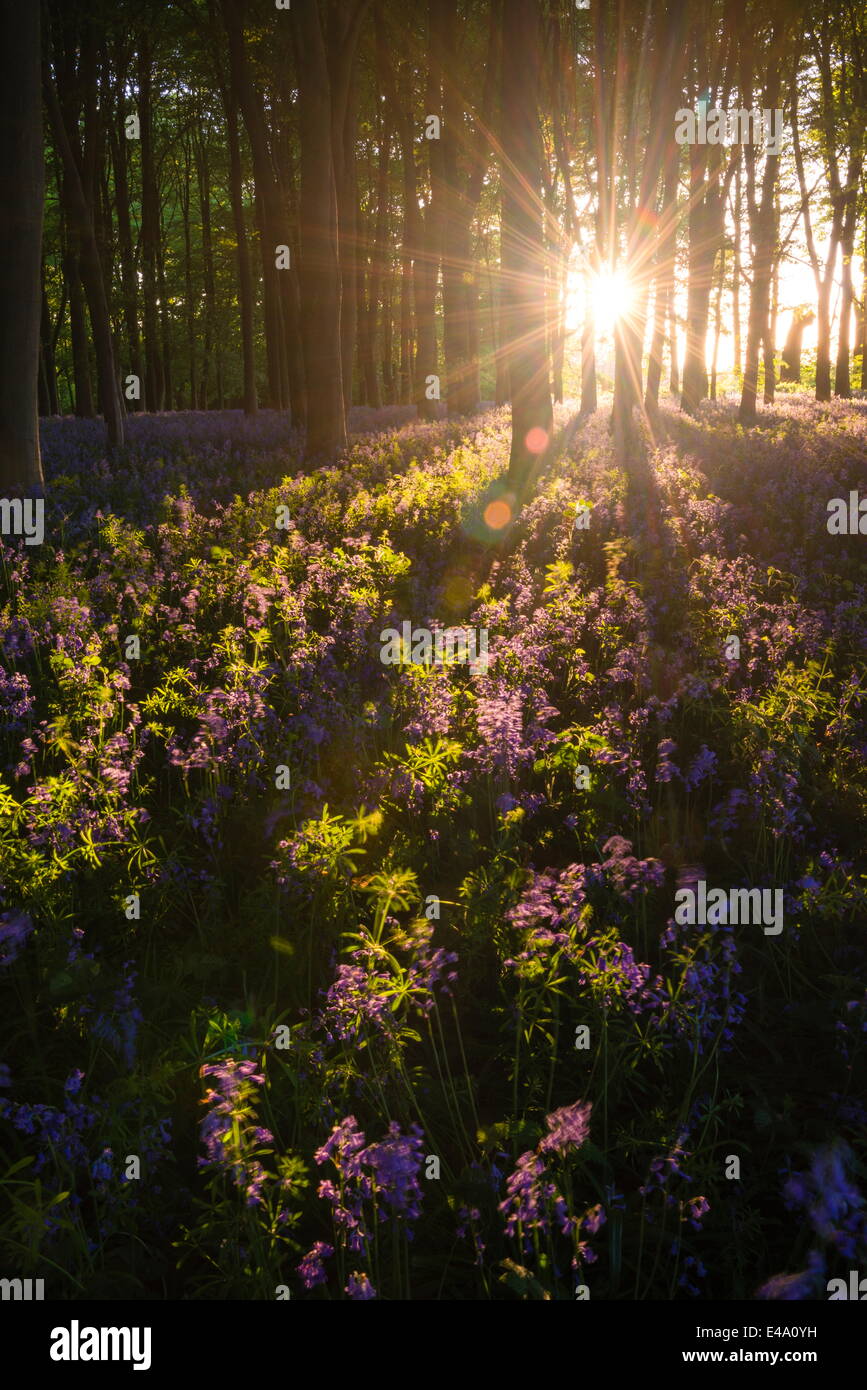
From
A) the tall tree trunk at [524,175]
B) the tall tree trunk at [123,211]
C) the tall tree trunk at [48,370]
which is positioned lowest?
the tall tree trunk at [524,175]

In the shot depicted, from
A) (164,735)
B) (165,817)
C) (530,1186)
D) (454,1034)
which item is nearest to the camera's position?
(530,1186)

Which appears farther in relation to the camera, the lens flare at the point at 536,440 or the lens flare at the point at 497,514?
the lens flare at the point at 536,440

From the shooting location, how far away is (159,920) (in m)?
3.87

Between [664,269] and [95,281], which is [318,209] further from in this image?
[664,269]

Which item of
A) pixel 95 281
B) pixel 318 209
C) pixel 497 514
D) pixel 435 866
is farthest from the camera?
pixel 95 281

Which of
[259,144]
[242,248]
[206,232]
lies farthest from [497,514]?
[206,232]

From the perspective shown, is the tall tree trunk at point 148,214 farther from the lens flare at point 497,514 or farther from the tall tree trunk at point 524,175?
the lens flare at point 497,514

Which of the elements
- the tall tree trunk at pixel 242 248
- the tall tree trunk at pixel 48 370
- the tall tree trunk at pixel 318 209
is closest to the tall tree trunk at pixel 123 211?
the tall tree trunk at pixel 48 370

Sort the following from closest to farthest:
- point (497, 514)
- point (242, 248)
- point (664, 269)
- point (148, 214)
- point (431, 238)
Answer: point (497, 514) → point (242, 248) → point (431, 238) → point (664, 269) → point (148, 214)

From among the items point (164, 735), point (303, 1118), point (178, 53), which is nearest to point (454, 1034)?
point (303, 1118)

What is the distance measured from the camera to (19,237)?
10469 millimetres

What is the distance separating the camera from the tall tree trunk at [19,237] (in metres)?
10.3

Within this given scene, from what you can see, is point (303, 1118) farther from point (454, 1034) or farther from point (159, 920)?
point (159, 920)

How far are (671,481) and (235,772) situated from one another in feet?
30.4
